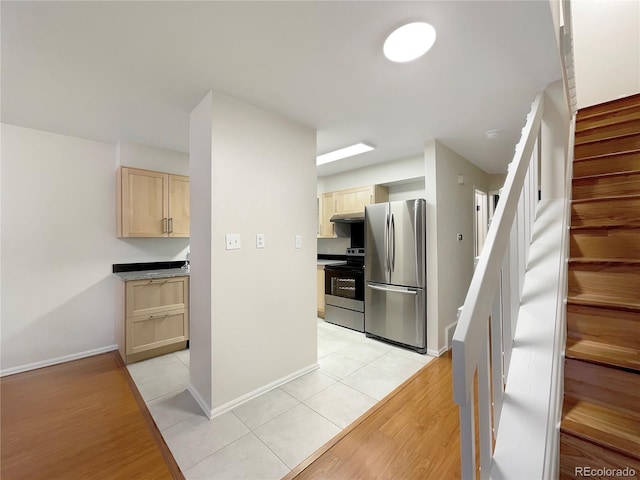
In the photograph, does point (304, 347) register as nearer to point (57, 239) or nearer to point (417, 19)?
point (417, 19)

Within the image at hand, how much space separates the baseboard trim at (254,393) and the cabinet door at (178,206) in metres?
1.81

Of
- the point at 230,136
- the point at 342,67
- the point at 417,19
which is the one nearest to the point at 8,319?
the point at 230,136

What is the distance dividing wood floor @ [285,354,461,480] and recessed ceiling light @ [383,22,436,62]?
2.33 meters

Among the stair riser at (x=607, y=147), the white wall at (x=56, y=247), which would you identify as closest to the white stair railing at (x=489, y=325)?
the stair riser at (x=607, y=147)

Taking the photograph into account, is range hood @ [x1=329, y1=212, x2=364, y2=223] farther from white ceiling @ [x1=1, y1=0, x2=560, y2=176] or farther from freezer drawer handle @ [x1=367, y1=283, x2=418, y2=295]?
white ceiling @ [x1=1, y1=0, x2=560, y2=176]

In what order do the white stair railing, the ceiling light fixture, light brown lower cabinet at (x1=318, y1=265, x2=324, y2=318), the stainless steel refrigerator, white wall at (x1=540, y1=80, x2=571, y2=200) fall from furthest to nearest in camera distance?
light brown lower cabinet at (x1=318, y1=265, x2=324, y2=318) < the ceiling light fixture < the stainless steel refrigerator < white wall at (x1=540, y1=80, x2=571, y2=200) < the white stair railing

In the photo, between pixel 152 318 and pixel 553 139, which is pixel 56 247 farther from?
A: pixel 553 139

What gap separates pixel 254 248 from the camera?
2.17 m

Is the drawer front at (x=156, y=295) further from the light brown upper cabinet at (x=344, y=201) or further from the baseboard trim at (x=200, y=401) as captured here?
the light brown upper cabinet at (x=344, y=201)

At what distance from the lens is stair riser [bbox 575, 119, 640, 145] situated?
2.06 meters

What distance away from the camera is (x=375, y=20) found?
53.6 inches

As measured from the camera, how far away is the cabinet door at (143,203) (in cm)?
292

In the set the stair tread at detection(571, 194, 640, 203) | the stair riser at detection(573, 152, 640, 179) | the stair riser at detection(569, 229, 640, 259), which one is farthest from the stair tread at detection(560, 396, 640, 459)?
the stair riser at detection(573, 152, 640, 179)

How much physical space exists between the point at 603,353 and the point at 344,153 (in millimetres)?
2874
